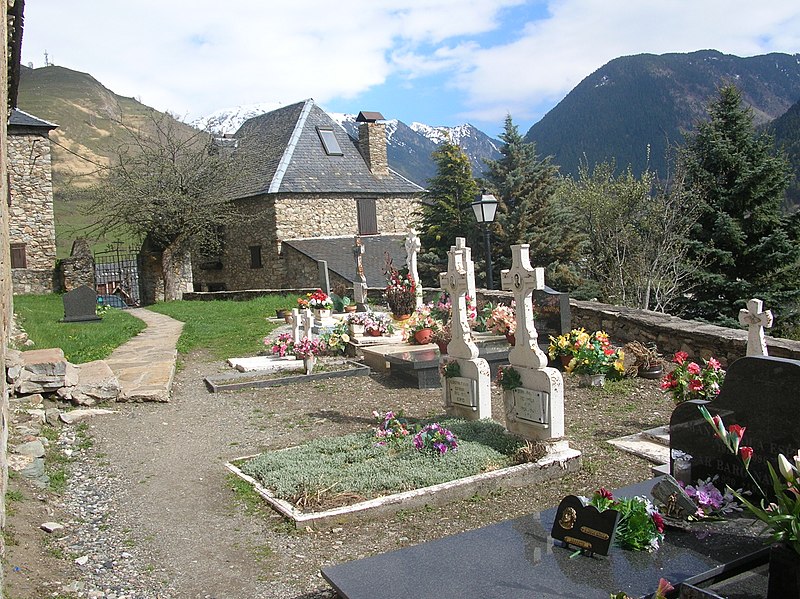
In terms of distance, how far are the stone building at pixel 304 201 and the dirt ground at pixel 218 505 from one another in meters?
17.5

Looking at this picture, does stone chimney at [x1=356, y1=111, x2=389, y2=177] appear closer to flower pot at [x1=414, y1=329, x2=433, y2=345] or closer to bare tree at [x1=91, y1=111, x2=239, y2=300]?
bare tree at [x1=91, y1=111, x2=239, y2=300]

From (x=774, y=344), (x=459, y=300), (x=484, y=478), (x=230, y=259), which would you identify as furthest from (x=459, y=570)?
(x=230, y=259)

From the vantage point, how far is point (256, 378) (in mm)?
10555

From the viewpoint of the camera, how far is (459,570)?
3.40 m

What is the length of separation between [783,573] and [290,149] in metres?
29.6

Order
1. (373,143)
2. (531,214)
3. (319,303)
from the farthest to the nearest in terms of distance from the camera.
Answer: (373,143), (531,214), (319,303)

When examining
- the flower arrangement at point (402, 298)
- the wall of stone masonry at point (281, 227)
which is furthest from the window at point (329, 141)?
the flower arrangement at point (402, 298)

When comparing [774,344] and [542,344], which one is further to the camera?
[542,344]

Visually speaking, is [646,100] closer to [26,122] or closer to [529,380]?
[26,122]

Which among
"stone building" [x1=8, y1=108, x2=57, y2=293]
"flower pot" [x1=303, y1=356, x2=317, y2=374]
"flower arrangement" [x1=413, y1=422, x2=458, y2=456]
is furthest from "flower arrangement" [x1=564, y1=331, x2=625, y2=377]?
"stone building" [x1=8, y1=108, x2=57, y2=293]

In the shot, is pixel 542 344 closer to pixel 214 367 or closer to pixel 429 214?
pixel 214 367

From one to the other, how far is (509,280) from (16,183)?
28075 mm

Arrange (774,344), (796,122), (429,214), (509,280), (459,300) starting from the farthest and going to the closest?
1. (796,122)
2. (429,214)
3. (774,344)
4. (459,300)
5. (509,280)

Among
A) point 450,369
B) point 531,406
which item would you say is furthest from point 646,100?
point 531,406
